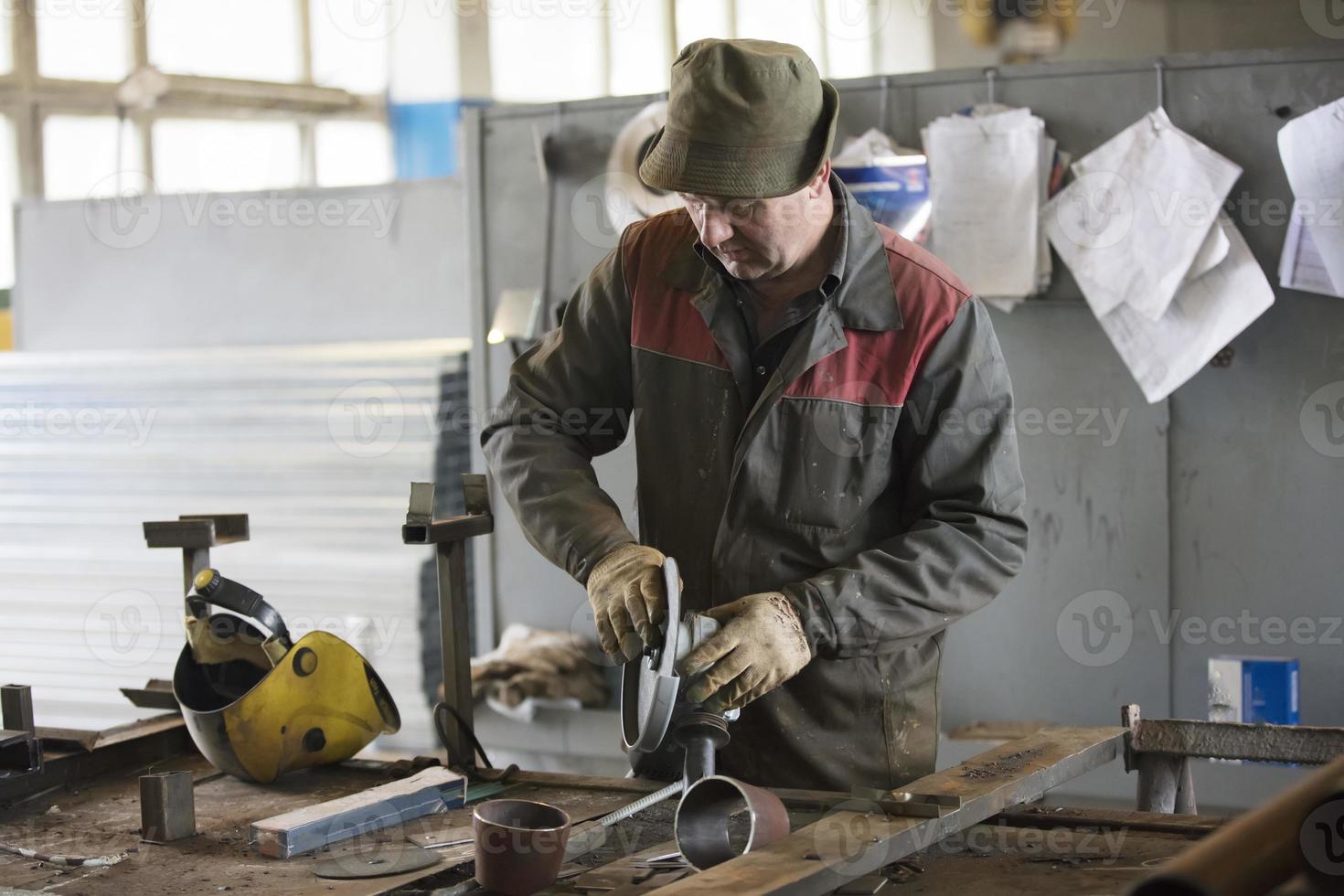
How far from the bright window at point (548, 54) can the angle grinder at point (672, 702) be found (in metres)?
4.64

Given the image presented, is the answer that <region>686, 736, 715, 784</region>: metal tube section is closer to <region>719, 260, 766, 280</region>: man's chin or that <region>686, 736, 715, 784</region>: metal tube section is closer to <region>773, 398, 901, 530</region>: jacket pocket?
<region>773, 398, 901, 530</region>: jacket pocket

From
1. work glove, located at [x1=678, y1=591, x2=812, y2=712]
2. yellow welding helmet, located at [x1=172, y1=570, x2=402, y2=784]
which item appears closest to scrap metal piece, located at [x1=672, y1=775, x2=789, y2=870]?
work glove, located at [x1=678, y1=591, x2=812, y2=712]

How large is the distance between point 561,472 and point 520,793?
1.44 ft

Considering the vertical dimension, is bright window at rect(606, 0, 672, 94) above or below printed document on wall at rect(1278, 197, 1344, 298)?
above

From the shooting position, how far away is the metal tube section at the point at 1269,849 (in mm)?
838

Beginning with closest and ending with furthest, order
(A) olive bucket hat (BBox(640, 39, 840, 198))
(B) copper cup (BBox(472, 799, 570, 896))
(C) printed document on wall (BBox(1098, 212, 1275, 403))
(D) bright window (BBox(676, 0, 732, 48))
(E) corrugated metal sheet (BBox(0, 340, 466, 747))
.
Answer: (B) copper cup (BBox(472, 799, 570, 896)) → (A) olive bucket hat (BBox(640, 39, 840, 198)) → (C) printed document on wall (BBox(1098, 212, 1275, 403)) → (E) corrugated metal sheet (BBox(0, 340, 466, 747)) → (D) bright window (BBox(676, 0, 732, 48))

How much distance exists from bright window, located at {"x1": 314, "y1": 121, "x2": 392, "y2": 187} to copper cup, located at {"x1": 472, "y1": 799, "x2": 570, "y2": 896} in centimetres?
479

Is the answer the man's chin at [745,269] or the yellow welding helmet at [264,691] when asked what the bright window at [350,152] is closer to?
the yellow welding helmet at [264,691]

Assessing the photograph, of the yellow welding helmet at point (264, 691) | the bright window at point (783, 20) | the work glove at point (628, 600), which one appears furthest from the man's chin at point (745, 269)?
the bright window at point (783, 20)

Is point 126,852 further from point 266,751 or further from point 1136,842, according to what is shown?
point 1136,842

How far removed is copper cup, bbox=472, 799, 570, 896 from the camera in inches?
55.5

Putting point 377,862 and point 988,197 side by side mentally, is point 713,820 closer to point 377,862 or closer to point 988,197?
point 377,862

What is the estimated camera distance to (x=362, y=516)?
3.91 metres

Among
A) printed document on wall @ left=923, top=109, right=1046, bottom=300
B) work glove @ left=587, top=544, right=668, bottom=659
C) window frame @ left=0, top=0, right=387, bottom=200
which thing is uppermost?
window frame @ left=0, top=0, right=387, bottom=200
